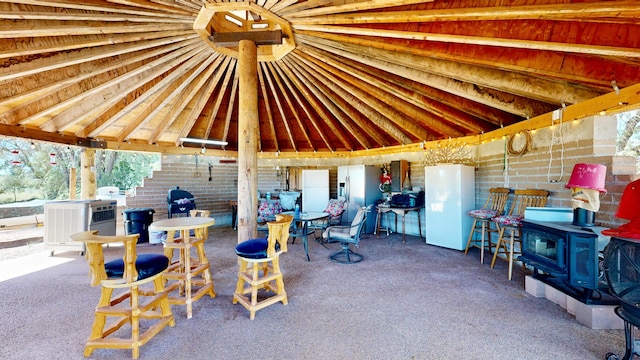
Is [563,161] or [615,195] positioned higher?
[563,161]

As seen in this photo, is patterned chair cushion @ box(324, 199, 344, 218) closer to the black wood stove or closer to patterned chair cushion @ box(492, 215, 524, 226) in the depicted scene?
patterned chair cushion @ box(492, 215, 524, 226)

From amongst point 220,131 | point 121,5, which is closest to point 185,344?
point 121,5

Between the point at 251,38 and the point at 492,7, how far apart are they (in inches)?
111

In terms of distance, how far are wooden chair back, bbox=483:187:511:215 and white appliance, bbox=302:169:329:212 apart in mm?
4135

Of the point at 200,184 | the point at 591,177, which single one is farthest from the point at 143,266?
the point at 200,184

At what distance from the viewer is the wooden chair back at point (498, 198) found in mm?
4680

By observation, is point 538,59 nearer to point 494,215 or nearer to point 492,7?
point 492,7

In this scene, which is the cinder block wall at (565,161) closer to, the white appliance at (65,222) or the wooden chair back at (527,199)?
the wooden chair back at (527,199)

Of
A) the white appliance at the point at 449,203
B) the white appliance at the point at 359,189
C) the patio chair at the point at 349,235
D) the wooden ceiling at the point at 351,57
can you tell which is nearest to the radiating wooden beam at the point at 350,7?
the wooden ceiling at the point at 351,57

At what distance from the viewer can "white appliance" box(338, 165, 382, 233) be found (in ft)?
23.3

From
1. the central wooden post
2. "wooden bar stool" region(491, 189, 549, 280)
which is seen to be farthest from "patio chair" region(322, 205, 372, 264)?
"wooden bar stool" region(491, 189, 549, 280)

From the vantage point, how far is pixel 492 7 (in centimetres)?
236

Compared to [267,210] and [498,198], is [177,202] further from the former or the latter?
[498,198]

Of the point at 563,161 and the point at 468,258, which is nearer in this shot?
the point at 563,161
